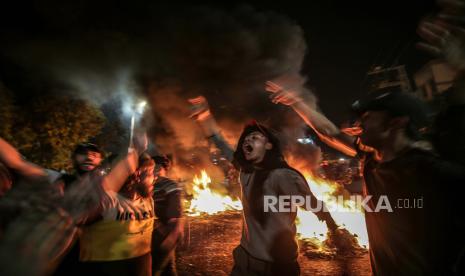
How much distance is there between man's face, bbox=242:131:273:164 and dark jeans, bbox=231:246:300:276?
90cm

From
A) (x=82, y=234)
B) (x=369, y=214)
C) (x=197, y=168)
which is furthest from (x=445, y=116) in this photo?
(x=197, y=168)

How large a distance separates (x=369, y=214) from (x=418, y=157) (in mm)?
600

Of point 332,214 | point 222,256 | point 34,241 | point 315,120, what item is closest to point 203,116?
point 315,120

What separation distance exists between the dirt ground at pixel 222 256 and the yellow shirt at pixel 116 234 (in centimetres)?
94

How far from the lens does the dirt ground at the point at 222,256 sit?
13.0 feet

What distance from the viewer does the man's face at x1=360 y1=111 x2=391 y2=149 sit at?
2246 mm

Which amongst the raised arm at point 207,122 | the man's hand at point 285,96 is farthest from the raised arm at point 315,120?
the raised arm at point 207,122

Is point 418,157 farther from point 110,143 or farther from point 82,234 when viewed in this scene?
point 110,143

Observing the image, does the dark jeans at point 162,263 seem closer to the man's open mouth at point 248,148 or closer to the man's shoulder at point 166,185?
the man's shoulder at point 166,185

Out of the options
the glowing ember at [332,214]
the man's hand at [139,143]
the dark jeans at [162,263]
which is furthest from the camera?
the glowing ember at [332,214]

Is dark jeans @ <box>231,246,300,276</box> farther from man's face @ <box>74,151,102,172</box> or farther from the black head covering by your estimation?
man's face @ <box>74,151,102,172</box>

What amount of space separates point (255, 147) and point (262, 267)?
1118 millimetres

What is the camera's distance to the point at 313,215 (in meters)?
3.79

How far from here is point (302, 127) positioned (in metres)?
4.85
